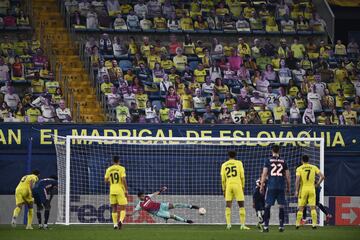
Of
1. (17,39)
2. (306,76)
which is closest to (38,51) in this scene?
(17,39)

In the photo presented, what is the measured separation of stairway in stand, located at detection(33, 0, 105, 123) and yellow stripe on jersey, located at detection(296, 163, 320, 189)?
994cm

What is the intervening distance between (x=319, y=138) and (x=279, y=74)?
7.86 metres

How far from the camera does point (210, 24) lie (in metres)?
43.1

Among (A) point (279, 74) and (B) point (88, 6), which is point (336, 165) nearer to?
(A) point (279, 74)

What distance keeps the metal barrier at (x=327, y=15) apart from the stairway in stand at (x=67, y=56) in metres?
9.55

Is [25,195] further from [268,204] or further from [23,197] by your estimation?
[268,204]

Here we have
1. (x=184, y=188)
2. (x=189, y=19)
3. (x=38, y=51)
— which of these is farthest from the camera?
(x=189, y=19)

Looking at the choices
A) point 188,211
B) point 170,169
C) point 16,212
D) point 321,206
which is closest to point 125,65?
point 170,169

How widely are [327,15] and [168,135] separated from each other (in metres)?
12.9

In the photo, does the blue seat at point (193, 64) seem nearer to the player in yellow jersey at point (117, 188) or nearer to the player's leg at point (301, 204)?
the player in yellow jersey at point (117, 188)

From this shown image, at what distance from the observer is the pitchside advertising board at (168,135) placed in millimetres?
34094

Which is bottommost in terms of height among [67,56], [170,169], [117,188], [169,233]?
[169,233]

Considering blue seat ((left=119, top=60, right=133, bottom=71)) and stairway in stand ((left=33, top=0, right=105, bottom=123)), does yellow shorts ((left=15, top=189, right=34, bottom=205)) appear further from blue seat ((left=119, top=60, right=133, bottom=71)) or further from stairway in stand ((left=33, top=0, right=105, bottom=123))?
blue seat ((left=119, top=60, right=133, bottom=71))

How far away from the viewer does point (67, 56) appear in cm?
4122
